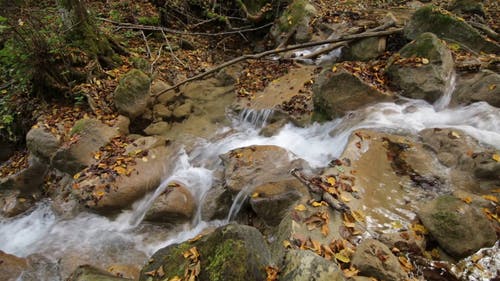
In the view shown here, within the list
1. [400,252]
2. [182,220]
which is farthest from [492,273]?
[182,220]

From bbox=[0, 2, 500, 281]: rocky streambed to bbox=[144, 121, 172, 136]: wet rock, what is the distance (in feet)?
0.08

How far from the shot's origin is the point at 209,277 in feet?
9.45

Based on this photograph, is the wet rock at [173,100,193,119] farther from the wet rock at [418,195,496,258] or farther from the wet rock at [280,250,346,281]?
the wet rock at [418,195,496,258]

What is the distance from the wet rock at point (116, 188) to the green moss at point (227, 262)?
3.60 meters

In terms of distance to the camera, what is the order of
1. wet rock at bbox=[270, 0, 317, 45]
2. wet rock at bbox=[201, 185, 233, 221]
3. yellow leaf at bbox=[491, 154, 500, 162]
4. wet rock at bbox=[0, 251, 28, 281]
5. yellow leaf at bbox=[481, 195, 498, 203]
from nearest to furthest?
yellow leaf at bbox=[481, 195, 498, 203] < yellow leaf at bbox=[491, 154, 500, 162] < wet rock at bbox=[0, 251, 28, 281] < wet rock at bbox=[201, 185, 233, 221] < wet rock at bbox=[270, 0, 317, 45]

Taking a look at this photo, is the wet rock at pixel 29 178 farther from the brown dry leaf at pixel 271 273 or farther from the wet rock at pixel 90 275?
the brown dry leaf at pixel 271 273

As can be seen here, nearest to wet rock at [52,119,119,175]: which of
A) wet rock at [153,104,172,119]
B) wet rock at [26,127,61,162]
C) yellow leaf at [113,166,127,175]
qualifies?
wet rock at [26,127,61,162]

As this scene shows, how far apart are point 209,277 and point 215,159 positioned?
417cm

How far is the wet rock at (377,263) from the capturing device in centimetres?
321

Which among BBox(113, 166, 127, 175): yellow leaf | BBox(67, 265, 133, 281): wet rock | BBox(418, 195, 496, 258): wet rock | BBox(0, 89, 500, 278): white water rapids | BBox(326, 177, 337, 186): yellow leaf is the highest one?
BBox(67, 265, 133, 281): wet rock

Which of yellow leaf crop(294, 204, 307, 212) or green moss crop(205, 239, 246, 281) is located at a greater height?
green moss crop(205, 239, 246, 281)

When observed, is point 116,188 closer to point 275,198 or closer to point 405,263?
point 275,198

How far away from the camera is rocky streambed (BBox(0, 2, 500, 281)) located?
3529mm

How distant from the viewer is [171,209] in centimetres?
574
